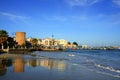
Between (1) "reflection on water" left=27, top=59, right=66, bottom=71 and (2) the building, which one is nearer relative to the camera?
(1) "reflection on water" left=27, top=59, right=66, bottom=71

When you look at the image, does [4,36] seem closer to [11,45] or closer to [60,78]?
[11,45]

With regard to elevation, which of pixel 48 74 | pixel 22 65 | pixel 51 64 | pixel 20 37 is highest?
pixel 20 37

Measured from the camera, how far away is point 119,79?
20.7 metres

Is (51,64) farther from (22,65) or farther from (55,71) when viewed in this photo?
(55,71)

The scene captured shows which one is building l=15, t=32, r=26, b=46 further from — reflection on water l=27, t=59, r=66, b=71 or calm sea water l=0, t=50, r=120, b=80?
reflection on water l=27, t=59, r=66, b=71

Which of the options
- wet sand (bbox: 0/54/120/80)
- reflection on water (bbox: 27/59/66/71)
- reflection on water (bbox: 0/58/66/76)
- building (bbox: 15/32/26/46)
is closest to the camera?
wet sand (bbox: 0/54/120/80)

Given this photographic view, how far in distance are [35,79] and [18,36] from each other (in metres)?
151

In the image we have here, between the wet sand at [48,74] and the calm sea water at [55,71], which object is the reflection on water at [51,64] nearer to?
the calm sea water at [55,71]

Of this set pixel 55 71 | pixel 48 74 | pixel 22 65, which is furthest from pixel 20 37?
pixel 48 74

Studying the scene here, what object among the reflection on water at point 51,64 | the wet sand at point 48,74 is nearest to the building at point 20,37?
the reflection on water at point 51,64

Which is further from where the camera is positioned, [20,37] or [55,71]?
[20,37]

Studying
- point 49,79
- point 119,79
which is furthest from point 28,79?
point 119,79

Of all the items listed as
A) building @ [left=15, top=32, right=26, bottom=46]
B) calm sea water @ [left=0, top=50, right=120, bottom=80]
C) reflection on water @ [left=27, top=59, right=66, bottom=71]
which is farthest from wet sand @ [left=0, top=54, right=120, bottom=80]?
building @ [left=15, top=32, right=26, bottom=46]

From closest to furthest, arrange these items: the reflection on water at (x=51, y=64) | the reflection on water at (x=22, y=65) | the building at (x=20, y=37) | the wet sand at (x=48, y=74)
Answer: the wet sand at (x=48, y=74)
the reflection on water at (x=22, y=65)
the reflection on water at (x=51, y=64)
the building at (x=20, y=37)
